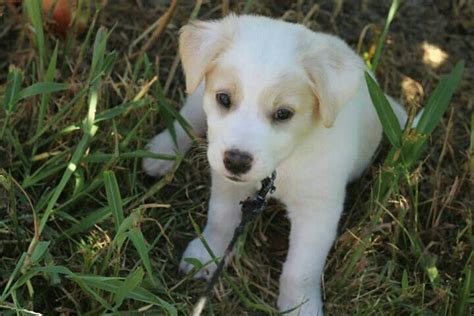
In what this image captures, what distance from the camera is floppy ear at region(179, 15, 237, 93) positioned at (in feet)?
Answer: 9.89

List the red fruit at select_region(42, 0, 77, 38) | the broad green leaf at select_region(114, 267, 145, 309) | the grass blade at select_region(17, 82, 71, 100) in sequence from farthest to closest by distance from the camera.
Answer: the red fruit at select_region(42, 0, 77, 38) → the grass blade at select_region(17, 82, 71, 100) → the broad green leaf at select_region(114, 267, 145, 309)

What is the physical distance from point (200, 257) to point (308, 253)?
448 mm

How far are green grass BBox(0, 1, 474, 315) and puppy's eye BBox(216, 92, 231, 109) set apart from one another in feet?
1.35

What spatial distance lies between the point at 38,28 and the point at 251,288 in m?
1.31

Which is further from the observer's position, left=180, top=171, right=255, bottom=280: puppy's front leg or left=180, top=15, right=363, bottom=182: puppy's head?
left=180, top=171, right=255, bottom=280: puppy's front leg

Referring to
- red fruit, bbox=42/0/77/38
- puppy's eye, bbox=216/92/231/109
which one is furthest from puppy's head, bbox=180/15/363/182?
red fruit, bbox=42/0/77/38

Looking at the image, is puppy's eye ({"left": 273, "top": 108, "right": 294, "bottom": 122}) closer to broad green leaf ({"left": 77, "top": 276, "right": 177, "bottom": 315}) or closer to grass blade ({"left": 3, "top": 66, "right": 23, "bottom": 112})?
broad green leaf ({"left": 77, "top": 276, "right": 177, "bottom": 315})

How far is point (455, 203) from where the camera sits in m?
3.74

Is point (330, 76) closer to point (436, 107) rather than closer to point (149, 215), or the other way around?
point (436, 107)

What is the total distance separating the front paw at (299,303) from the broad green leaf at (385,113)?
650 millimetres

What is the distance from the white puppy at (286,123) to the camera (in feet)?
9.40

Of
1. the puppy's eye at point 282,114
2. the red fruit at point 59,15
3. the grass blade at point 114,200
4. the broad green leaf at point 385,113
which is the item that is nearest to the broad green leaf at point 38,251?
the grass blade at point 114,200

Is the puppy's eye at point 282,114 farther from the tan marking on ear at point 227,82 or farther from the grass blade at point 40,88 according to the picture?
the grass blade at point 40,88

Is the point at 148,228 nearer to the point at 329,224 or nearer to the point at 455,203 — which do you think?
the point at 329,224
